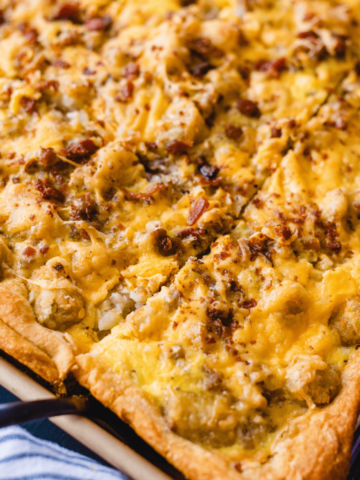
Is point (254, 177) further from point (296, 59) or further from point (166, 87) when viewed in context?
point (296, 59)

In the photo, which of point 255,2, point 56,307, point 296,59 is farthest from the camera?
point 255,2

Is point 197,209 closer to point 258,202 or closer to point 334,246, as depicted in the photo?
point 258,202

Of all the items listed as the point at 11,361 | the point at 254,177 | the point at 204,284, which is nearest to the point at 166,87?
the point at 254,177

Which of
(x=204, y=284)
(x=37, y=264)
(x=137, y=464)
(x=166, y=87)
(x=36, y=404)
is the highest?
(x=166, y=87)

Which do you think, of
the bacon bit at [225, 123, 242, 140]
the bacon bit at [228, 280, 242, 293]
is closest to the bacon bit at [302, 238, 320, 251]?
the bacon bit at [228, 280, 242, 293]

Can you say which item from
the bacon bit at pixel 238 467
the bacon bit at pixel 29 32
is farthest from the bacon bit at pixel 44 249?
the bacon bit at pixel 29 32

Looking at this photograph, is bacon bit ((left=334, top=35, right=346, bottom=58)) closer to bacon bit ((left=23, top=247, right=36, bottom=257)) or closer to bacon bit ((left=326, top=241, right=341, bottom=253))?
bacon bit ((left=326, top=241, right=341, bottom=253))
